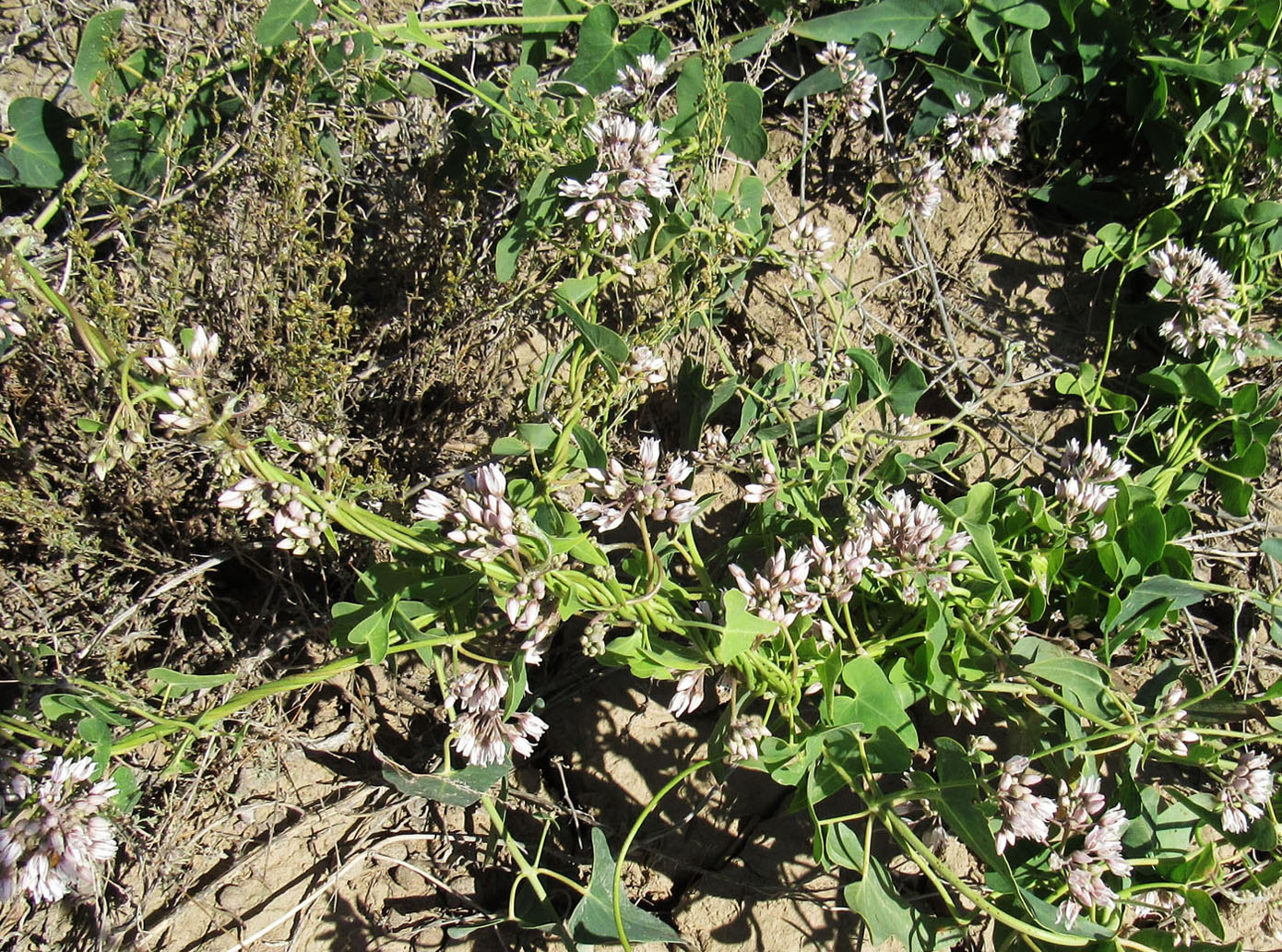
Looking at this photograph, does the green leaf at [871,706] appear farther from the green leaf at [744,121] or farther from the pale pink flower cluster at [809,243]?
the green leaf at [744,121]

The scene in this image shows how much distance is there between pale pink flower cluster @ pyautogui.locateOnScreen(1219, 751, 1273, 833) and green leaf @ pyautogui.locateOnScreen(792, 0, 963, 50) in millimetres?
2415

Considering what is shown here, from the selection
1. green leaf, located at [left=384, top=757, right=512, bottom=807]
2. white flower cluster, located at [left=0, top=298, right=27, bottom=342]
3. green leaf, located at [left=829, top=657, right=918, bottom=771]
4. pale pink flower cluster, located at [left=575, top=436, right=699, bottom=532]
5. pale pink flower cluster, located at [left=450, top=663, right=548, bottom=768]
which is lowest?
green leaf, located at [left=384, top=757, right=512, bottom=807]

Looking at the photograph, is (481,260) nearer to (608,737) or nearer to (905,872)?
(608,737)

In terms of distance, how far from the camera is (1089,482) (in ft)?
8.15

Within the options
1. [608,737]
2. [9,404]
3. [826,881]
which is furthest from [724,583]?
[9,404]

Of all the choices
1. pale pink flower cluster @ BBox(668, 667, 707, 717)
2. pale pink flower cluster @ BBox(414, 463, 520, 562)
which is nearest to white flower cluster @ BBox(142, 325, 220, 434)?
pale pink flower cluster @ BBox(414, 463, 520, 562)

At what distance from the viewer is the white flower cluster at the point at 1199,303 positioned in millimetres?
2861

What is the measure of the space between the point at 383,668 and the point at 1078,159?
2.96m

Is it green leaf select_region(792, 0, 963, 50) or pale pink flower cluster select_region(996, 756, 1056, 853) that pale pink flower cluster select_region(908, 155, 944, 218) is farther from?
pale pink flower cluster select_region(996, 756, 1056, 853)

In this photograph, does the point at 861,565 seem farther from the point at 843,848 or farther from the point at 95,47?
the point at 95,47

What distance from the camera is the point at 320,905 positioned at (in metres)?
2.54

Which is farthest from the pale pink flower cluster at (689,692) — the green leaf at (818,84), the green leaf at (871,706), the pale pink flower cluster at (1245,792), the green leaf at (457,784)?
the green leaf at (818,84)

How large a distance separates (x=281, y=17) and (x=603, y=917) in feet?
7.99

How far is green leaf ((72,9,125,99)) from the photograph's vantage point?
8.79 ft
